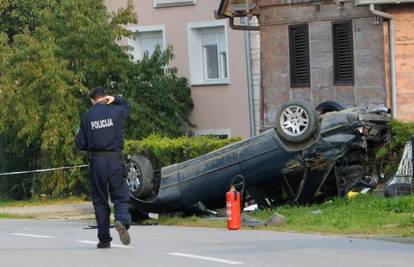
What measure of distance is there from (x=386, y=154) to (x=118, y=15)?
12.6m

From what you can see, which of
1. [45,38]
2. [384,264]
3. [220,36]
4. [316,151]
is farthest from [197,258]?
[220,36]

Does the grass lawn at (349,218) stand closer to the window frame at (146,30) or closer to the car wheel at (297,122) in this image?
the car wheel at (297,122)

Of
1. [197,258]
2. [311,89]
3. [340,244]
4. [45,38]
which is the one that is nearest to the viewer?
[197,258]

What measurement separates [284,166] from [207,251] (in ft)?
22.3

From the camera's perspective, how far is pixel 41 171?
3272 centimetres

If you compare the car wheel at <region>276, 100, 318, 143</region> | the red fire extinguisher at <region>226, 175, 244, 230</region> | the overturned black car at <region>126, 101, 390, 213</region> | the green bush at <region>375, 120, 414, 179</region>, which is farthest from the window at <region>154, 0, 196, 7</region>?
the red fire extinguisher at <region>226, 175, 244, 230</region>

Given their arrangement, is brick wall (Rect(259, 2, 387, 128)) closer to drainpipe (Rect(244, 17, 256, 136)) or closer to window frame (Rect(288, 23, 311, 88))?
window frame (Rect(288, 23, 311, 88))

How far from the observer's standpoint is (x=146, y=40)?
119 ft

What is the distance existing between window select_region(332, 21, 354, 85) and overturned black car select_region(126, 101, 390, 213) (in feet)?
19.1

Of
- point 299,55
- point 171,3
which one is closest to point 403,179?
point 299,55

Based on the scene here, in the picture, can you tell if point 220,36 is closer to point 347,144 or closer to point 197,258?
point 347,144

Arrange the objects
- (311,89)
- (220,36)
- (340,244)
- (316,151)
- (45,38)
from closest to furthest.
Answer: (340,244) < (316,151) < (311,89) < (45,38) < (220,36)

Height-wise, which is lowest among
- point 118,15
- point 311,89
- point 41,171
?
point 41,171

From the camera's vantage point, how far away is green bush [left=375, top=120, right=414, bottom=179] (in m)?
21.7
